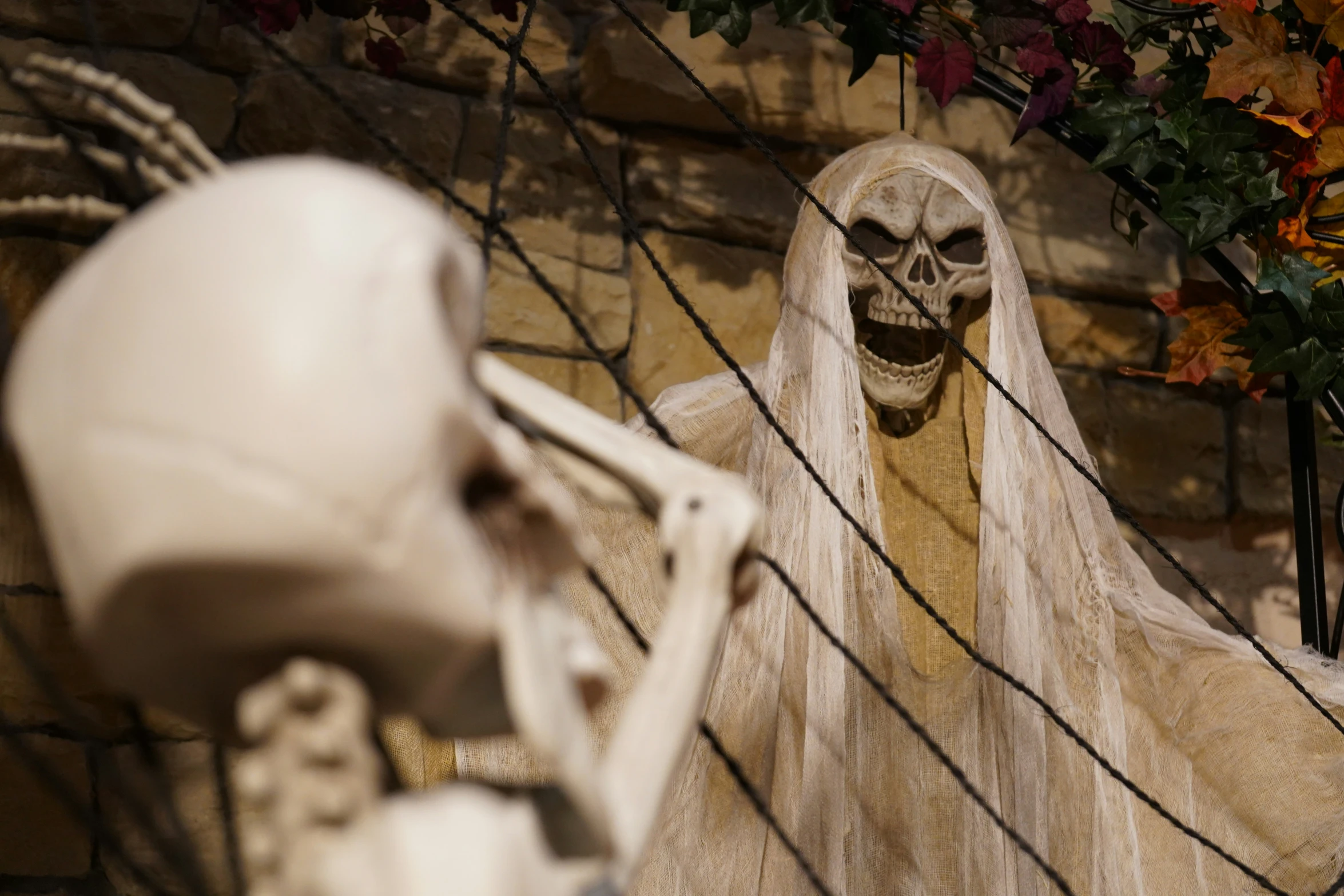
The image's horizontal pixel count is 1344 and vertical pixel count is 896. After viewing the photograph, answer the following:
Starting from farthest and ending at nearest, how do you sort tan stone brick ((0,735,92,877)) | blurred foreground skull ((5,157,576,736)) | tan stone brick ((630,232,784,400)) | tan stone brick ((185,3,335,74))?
tan stone brick ((630,232,784,400)) → tan stone brick ((185,3,335,74)) → tan stone brick ((0,735,92,877)) → blurred foreground skull ((5,157,576,736))

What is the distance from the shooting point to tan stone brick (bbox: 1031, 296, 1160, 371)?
1842 millimetres

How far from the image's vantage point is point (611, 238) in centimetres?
167

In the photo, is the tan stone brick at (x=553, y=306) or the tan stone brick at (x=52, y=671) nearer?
the tan stone brick at (x=52, y=671)

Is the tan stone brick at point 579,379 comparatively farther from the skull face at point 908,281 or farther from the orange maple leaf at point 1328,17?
the orange maple leaf at point 1328,17

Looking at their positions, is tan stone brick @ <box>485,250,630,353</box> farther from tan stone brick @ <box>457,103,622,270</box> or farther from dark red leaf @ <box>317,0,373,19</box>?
dark red leaf @ <box>317,0,373,19</box>

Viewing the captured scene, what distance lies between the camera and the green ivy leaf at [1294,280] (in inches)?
56.8

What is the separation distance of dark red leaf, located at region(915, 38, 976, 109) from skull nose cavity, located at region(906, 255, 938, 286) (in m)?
0.16

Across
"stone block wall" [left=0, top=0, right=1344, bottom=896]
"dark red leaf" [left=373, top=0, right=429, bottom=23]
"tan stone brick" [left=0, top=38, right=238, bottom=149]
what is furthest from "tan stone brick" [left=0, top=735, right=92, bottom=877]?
"dark red leaf" [left=373, top=0, right=429, bottom=23]

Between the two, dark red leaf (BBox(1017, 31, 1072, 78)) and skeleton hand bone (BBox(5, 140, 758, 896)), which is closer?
skeleton hand bone (BBox(5, 140, 758, 896))

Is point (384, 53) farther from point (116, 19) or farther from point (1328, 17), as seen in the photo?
point (1328, 17)

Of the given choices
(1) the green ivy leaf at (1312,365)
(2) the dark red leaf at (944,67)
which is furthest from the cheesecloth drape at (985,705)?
(1) the green ivy leaf at (1312,365)

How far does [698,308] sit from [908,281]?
15.9 inches

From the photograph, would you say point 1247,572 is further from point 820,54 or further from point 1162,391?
point 820,54

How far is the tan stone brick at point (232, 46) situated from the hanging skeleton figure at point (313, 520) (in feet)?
3.35
